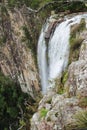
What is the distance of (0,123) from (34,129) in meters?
15.8

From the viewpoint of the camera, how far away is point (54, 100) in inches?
306

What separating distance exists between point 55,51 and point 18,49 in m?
5.10

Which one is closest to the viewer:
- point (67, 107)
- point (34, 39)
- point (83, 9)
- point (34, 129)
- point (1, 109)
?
point (67, 107)

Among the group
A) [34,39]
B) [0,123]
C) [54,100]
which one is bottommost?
[0,123]

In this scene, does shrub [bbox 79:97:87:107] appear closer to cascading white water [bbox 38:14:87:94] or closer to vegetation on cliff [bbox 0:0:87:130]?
vegetation on cliff [bbox 0:0:87:130]

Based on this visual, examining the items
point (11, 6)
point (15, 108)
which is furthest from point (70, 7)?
point (15, 108)

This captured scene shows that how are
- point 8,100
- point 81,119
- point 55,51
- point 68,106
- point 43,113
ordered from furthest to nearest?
point 8,100, point 55,51, point 43,113, point 68,106, point 81,119

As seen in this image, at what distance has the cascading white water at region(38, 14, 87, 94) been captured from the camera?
607 inches

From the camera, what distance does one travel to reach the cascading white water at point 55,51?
50.6ft

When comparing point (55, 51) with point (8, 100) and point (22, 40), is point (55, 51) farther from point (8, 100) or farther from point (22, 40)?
point (8, 100)

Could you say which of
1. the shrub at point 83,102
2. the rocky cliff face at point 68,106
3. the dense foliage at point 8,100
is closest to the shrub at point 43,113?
the rocky cliff face at point 68,106

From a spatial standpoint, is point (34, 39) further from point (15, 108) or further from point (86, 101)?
point (86, 101)

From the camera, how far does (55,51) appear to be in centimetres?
1641

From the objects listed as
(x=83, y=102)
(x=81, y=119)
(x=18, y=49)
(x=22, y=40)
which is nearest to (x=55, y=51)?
(x=22, y=40)
